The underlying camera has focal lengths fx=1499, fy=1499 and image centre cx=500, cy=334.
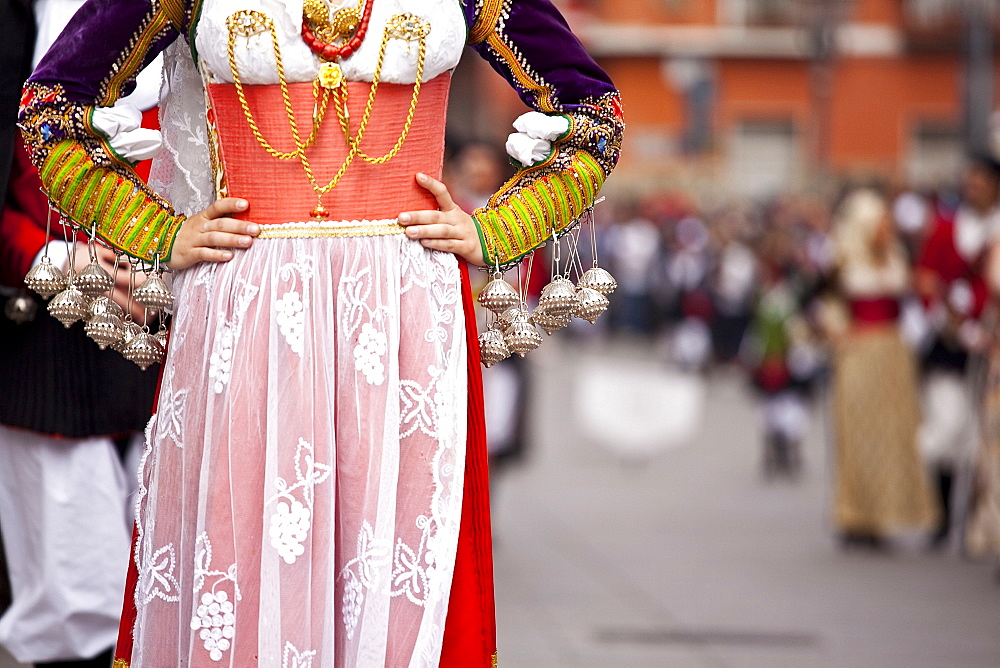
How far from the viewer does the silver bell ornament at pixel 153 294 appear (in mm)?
2746

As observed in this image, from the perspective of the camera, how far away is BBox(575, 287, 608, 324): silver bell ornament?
116 inches

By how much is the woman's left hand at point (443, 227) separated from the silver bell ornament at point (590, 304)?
262mm

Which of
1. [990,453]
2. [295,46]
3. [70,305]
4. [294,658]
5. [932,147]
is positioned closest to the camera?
[294,658]

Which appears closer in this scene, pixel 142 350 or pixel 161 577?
pixel 161 577

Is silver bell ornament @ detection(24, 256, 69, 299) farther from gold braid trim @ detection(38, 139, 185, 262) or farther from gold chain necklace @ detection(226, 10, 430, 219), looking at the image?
gold chain necklace @ detection(226, 10, 430, 219)

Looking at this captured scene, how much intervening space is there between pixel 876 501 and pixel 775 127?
30.3 metres

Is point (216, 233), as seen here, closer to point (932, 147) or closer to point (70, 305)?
point (70, 305)

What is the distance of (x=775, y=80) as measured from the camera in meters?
37.1

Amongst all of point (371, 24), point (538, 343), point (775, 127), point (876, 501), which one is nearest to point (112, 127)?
point (371, 24)

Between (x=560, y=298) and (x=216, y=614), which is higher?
(x=560, y=298)

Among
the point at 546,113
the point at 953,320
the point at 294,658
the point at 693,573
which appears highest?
the point at 953,320

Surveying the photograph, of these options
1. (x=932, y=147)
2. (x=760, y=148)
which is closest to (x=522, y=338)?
(x=760, y=148)

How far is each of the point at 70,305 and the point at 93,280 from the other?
0.21 feet

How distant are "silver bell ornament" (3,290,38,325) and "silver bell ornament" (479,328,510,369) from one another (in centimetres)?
116
